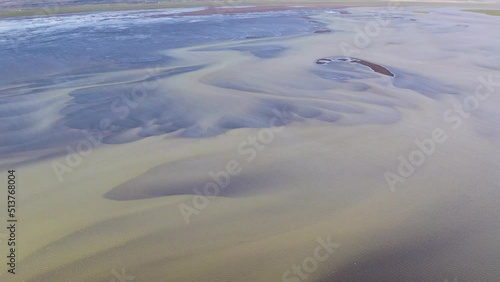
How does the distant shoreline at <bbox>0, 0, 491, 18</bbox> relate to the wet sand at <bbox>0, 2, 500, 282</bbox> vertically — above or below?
above

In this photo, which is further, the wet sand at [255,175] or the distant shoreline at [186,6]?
the distant shoreline at [186,6]

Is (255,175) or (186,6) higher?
(186,6)

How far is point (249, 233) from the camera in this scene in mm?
4793

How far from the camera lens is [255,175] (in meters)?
6.02

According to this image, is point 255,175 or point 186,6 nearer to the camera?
point 255,175

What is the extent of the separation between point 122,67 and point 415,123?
745 centimetres

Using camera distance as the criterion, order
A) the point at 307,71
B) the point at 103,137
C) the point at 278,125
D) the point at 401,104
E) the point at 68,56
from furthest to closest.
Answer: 1. the point at 68,56
2. the point at 307,71
3. the point at 401,104
4. the point at 278,125
5. the point at 103,137

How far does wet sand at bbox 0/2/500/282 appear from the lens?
438 centimetres

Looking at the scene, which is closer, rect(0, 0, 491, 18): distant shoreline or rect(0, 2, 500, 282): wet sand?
rect(0, 2, 500, 282): wet sand

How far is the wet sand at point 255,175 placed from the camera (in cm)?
438

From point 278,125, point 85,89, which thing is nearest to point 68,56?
point 85,89

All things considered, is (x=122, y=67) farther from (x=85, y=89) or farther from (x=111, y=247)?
(x=111, y=247)

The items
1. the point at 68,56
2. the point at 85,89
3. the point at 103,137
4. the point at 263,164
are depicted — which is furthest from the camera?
the point at 68,56

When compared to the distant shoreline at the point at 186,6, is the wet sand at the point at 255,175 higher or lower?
lower
